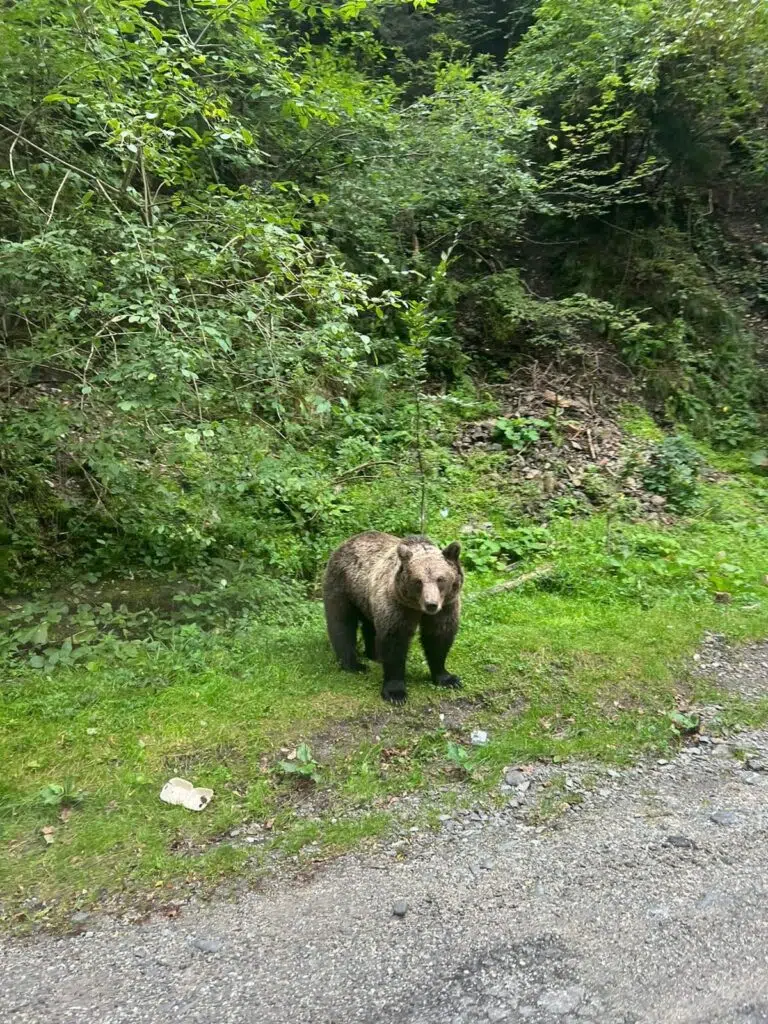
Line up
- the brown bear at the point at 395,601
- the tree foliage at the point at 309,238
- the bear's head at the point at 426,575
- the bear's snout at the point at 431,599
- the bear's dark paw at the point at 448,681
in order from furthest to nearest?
the bear's dark paw at the point at 448,681 < the tree foliage at the point at 309,238 < the brown bear at the point at 395,601 < the bear's head at the point at 426,575 < the bear's snout at the point at 431,599

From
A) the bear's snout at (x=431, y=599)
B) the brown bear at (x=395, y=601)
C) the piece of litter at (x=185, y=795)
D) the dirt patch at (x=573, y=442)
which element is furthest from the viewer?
the dirt patch at (x=573, y=442)

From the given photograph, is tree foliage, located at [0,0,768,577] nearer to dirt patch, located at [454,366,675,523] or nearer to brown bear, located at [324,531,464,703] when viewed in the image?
dirt patch, located at [454,366,675,523]

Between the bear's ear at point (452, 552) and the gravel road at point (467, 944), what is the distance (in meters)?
1.90

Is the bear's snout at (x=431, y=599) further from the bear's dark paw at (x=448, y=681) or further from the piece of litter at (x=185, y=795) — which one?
the piece of litter at (x=185, y=795)

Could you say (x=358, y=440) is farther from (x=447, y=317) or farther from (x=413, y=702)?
(x=413, y=702)

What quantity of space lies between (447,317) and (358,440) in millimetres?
3825

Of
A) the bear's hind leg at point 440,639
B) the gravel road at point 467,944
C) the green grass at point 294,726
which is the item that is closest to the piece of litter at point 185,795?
the green grass at point 294,726

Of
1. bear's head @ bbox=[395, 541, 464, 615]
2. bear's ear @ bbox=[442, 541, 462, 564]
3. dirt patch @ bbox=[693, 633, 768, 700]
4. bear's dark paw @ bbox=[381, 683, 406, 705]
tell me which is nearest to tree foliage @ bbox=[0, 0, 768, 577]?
bear's head @ bbox=[395, 541, 464, 615]

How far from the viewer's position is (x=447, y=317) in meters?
12.3

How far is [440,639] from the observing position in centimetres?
548

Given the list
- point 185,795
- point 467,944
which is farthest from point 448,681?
point 467,944

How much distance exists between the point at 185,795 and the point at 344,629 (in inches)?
82.1

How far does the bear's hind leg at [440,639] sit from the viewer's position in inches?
212

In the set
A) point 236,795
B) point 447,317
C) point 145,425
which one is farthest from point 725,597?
point 447,317
